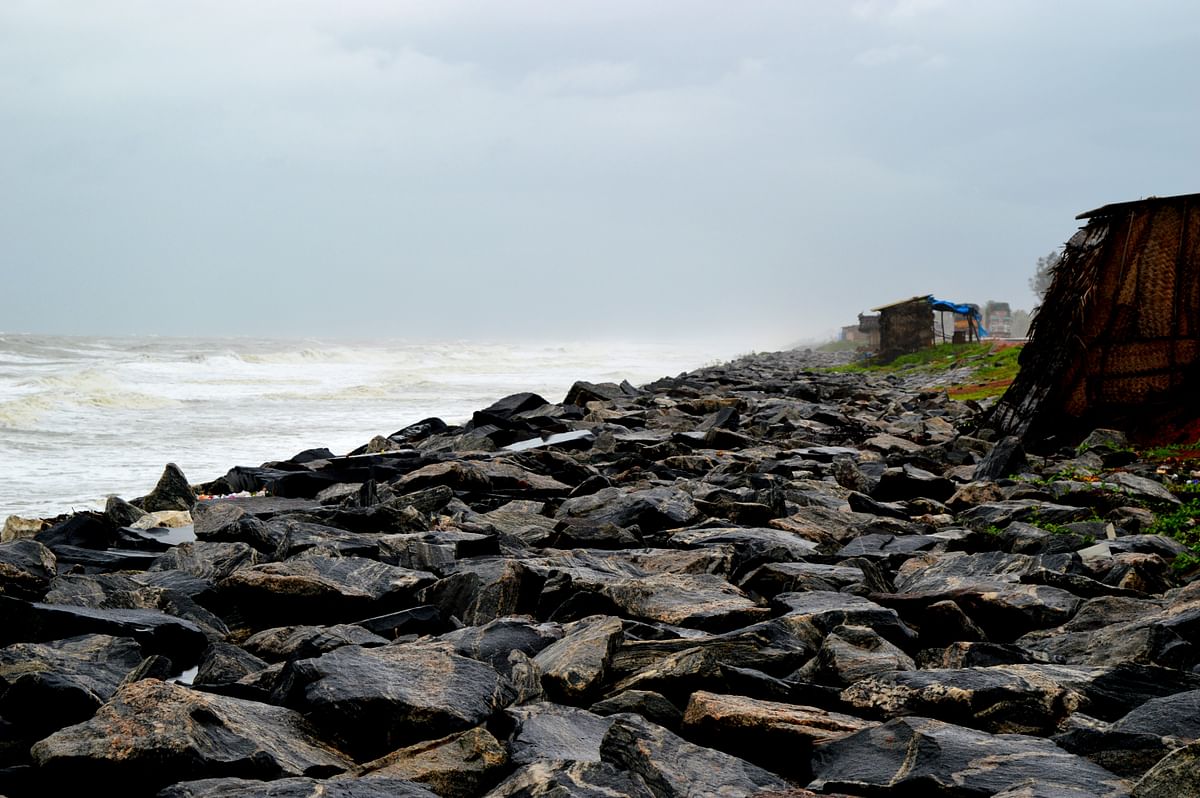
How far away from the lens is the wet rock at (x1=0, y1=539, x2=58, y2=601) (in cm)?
445

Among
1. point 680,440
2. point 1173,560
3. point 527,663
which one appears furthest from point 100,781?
point 680,440

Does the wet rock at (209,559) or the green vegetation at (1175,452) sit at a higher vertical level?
the green vegetation at (1175,452)

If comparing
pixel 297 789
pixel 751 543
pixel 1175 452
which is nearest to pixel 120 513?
pixel 751 543

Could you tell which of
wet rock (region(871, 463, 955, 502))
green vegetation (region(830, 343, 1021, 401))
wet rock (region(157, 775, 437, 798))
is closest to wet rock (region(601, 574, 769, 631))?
wet rock (region(157, 775, 437, 798))

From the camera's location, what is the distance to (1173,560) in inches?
197

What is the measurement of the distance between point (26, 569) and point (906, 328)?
34801 millimetres

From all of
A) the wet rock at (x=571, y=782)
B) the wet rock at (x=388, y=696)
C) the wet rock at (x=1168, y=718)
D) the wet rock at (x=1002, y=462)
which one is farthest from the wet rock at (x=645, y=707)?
the wet rock at (x=1002, y=462)

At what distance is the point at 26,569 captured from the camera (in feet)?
15.4

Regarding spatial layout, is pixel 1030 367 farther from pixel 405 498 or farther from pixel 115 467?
pixel 115 467

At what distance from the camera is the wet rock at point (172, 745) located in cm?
255

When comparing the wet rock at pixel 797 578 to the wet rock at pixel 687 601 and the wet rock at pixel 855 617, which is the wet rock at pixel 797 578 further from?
the wet rock at pixel 855 617

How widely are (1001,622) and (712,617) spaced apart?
132 cm

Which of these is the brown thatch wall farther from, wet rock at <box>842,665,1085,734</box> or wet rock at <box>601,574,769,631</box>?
wet rock at <box>842,665,1085,734</box>

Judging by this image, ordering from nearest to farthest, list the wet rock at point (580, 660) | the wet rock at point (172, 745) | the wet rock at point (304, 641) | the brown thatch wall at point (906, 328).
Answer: the wet rock at point (172, 745), the wet rock at point (580, 660), the wet rock at point (304, 641), the brown thatch wall at point (906, 328)
